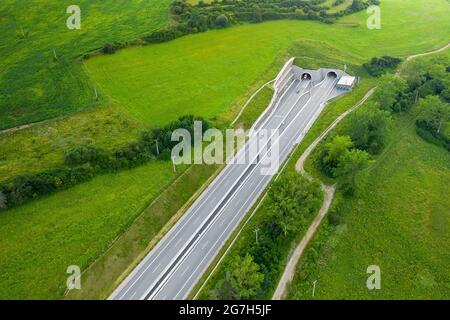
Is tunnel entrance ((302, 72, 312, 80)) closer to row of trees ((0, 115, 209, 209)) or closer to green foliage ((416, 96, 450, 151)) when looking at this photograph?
green foliage ((416, 96, 450, 151))

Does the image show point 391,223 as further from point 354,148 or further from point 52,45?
point 52,45

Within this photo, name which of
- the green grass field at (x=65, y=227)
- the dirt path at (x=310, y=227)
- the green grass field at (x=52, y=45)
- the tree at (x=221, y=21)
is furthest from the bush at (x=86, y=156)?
the tree at (x=221, y=21)

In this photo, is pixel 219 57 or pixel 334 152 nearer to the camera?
pixel 334 152

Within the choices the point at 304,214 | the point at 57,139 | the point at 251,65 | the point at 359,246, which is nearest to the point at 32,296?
the point at 57,139

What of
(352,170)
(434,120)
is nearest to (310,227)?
(352,170)

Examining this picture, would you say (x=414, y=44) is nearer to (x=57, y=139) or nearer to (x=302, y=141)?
(x=302, y=141)

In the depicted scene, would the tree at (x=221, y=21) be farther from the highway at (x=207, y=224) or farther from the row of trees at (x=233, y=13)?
the highway at (x=207, y=224)

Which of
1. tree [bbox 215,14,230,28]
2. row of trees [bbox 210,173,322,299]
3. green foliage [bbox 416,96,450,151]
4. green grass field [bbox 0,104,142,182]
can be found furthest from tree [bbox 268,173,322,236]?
tree [bbox 215,14,230,28]
